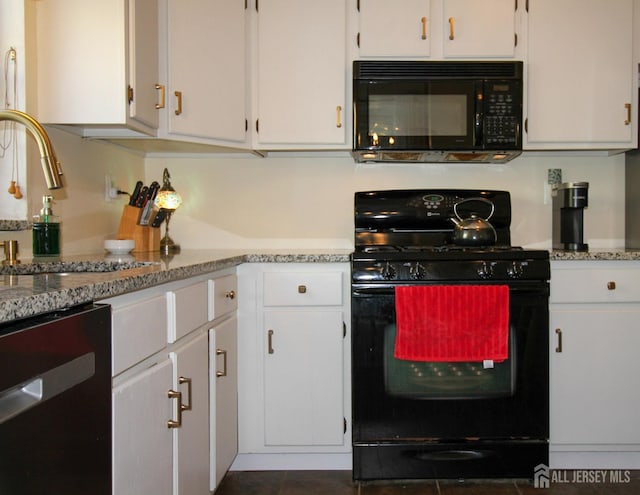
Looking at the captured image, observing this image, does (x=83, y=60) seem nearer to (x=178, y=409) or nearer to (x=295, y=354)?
(x=178, y=409)

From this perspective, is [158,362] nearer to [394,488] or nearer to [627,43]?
[394,488]

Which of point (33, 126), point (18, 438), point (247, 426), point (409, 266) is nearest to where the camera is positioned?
point (18, 438)

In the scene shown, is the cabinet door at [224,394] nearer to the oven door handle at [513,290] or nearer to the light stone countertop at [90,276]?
the light stone countertop at [90,276]

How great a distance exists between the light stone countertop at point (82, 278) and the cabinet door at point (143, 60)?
56cm

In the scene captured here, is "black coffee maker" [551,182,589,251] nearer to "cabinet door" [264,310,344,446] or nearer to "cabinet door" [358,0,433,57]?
"cabinet door" [358,0,433,57]

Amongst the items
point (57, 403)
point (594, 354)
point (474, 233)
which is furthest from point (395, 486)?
point (57, 403)

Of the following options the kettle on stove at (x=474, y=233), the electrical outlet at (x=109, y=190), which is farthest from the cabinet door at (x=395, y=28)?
the electrical outlet at (x=109, y=190)

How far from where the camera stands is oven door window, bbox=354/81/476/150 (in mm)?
2312

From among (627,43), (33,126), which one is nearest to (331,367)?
(33,126)

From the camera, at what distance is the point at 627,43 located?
236 cm

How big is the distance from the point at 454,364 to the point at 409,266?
41 cm

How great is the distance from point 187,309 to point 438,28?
5.44 ft

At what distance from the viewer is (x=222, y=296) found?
1.87 meters

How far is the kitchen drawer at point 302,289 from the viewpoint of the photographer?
2.12m
